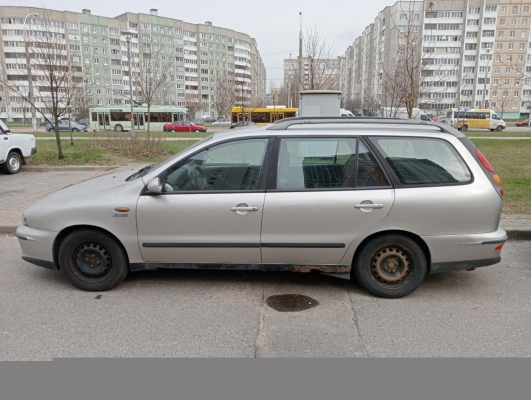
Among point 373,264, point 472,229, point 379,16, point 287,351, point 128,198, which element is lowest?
point 287,351

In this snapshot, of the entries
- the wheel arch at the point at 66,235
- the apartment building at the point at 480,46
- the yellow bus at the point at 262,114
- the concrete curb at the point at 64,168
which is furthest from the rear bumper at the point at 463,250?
the apartment building at the point at 480,46

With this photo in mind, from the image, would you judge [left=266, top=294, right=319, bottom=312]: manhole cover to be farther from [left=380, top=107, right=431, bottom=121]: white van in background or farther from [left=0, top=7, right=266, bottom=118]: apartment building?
[left=0, top=7, right=266, bottom=118]: apartment building

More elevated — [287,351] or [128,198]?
[128,198]

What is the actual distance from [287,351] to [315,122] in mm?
2262

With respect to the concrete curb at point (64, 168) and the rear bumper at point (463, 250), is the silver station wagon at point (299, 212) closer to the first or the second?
the rear bumper at point (463, 250)

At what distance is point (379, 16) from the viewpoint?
81.3 meters

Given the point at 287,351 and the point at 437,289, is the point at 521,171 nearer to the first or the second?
the point at 437,289

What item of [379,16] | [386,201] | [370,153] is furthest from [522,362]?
[379,16]

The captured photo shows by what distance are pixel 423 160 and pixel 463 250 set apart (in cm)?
93

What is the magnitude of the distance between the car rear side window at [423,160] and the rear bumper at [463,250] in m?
0.54

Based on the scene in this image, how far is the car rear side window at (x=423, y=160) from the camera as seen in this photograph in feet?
11.4

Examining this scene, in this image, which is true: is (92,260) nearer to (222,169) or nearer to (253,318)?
(222,169)

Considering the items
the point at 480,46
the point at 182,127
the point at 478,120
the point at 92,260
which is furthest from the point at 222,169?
the point at 480,46

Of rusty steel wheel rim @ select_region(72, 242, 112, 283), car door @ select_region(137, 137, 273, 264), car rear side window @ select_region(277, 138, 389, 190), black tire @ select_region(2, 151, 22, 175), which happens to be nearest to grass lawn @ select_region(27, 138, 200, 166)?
black tire @ select_region(2, 151, 22, 175)
